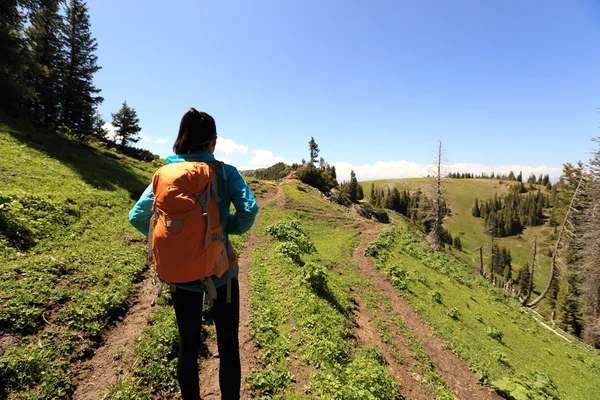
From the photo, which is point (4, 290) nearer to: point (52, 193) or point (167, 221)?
point (167, 221)

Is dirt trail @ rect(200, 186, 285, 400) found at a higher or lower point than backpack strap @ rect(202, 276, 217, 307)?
lower

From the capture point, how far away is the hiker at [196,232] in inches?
107

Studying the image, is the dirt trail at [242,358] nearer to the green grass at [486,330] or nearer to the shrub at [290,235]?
the shrub at [290,235]

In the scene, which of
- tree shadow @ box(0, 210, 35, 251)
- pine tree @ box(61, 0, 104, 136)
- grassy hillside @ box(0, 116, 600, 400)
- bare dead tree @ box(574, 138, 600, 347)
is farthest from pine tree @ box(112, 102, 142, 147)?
bare dead tree @ box(574, 138, 600, 347)

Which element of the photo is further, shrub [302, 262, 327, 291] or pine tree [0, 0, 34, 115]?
pine tree [0, 0, 34, 115]

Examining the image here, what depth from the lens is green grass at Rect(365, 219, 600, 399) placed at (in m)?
11.8

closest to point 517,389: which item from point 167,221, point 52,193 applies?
point 167,221

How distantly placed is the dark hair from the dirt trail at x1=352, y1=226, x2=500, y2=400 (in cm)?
877

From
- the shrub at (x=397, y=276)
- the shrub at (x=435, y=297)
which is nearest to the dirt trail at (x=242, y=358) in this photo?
the shrub at (x=397, y=276)

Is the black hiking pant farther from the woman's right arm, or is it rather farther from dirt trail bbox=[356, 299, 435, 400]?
dirt trail bbox=[356, 299, 435, 400]

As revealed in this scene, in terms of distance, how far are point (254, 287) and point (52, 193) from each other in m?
10.6

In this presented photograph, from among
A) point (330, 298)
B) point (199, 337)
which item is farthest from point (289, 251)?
point (199, 337)

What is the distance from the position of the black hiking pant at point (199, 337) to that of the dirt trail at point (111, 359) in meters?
2.54

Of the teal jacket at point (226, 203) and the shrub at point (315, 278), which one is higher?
the teal jacket at point (226, 203)
